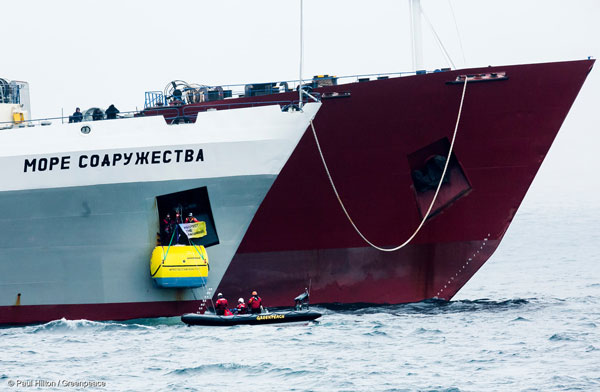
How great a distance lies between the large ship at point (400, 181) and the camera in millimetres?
30297

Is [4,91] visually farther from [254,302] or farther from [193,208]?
[254,302]

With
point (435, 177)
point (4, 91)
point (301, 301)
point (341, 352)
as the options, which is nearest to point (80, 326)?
point (301, 301)

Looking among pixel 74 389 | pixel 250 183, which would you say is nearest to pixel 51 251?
pixel 250 183

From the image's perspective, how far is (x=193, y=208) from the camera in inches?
1227

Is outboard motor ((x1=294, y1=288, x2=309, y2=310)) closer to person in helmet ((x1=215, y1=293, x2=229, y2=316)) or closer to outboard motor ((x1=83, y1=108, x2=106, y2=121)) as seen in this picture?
person in helmet ((x1=215, y1=293, x2=229, y2=316))

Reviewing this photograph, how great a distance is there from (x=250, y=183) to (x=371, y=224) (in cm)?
382

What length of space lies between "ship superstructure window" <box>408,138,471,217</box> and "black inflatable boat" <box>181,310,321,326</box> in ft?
16.0

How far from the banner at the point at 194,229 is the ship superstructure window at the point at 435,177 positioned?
253 inches

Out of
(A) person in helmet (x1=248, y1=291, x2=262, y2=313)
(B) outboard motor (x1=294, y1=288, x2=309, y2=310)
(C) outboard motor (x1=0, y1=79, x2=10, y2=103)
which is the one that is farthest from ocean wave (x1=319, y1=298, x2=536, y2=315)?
(C) outboard motor (x1=0, y1=79, x2=10, y2=103)

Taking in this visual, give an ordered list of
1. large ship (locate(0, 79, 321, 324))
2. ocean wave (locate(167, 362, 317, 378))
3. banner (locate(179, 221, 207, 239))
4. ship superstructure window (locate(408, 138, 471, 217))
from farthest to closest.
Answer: ship superstructure window (locate(408, 138, 471, 217)) < banner (locate(179, 221, 207, 239)) < large ship (locate(0, 79, 321, 324)) < ocean wave (locate(167, 362, 317, 378))

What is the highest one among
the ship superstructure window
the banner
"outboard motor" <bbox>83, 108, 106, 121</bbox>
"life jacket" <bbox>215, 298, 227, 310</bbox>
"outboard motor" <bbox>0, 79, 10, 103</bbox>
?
"outboard motor" <bbox>0, 79, 10, 103</bbox>

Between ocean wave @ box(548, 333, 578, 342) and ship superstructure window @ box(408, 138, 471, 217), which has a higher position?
ship superstructure window @ box(408, 138, 471, 217)

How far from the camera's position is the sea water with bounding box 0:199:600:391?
2381cm

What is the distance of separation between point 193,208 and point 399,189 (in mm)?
6185
